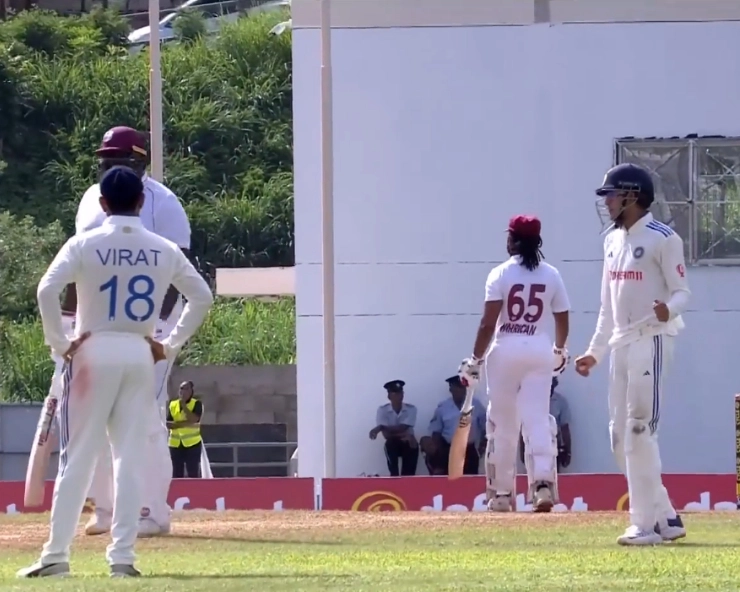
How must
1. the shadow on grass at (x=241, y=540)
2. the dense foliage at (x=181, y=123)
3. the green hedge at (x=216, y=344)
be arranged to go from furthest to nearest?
the dense foliage at (x=181, y=123) < the green hedge at (x=216, y=344) < the shadow on grass at (x=241, y=540)

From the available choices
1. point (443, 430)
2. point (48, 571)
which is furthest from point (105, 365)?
point (443, 430)

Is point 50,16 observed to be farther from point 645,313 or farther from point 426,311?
point 645,313

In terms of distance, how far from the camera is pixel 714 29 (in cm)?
2089

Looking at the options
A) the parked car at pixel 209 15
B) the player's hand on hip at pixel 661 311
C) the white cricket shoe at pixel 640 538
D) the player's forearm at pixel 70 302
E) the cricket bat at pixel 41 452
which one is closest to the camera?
the cricket bat at pixel 41 452

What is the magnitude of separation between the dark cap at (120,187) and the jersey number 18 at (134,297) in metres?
0.42

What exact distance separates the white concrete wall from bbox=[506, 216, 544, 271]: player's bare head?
866cm

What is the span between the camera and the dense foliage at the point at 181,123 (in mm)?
45656

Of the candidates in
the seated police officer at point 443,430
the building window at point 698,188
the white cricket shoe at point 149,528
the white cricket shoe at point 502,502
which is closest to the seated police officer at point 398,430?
the seated police officer at point 443,430

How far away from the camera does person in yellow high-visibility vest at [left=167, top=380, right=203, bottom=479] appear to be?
2261 centimetres

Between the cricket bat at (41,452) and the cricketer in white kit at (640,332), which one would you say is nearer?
the cricket bat at (41,452)

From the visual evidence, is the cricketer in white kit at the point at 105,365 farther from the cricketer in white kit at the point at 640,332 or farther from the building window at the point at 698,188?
the building window at the point at 698,188

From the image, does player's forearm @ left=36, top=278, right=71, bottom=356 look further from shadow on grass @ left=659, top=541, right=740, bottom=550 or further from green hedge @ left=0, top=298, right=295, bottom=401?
green hedge @ left=0, top=298, right=295, bottom=401

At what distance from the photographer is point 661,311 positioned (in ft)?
30.0

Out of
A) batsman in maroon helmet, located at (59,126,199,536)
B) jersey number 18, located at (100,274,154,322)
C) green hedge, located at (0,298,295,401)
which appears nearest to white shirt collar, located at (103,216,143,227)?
jersey number 18, located at (100,274,154,322)
